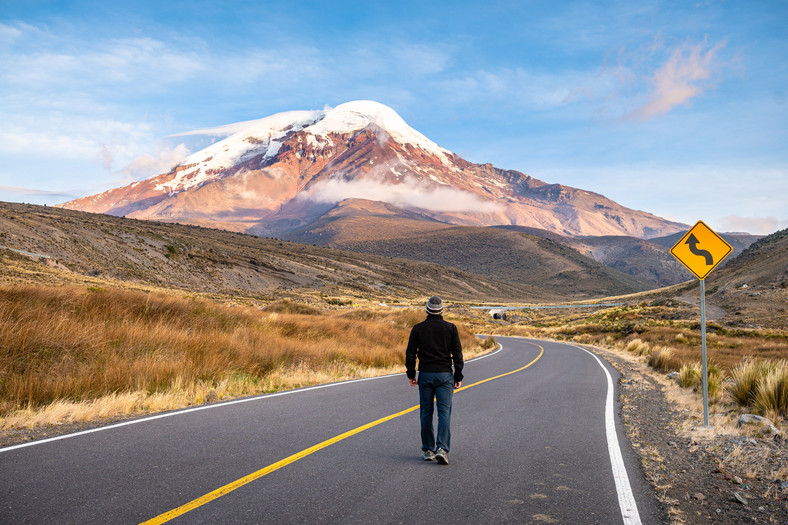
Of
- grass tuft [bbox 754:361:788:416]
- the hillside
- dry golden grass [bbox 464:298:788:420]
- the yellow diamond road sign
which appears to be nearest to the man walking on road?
the yellow diamond road sign

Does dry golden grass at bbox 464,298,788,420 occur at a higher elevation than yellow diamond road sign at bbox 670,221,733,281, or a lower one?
lower

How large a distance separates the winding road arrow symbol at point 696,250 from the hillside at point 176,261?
3643cm

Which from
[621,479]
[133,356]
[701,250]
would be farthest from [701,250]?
[133,356]

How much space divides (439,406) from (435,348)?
729mm

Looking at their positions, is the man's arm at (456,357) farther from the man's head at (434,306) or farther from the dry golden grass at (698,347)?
the dry golden grass at (698,347)

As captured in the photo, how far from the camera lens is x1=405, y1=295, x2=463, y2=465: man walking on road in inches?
247

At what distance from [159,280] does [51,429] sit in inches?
2412

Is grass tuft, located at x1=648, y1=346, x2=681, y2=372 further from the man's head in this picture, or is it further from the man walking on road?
the man's head

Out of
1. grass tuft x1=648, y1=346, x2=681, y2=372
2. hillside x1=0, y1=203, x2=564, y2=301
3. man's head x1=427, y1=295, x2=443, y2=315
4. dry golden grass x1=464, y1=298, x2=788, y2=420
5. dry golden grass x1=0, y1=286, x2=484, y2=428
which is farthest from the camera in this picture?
hillside x1=0, y1=203, x2=564, y2=301

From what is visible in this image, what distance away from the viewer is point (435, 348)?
254 inches

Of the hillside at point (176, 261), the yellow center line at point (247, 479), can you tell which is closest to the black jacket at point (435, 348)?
the yellow center line at point (247, 479)

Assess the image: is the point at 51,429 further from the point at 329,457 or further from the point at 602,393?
the point at 602,393

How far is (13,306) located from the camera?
960cm

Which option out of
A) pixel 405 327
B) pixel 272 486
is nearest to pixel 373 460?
pixel 272 486
